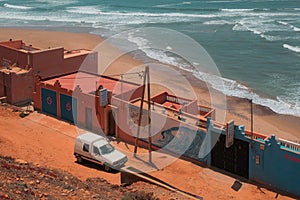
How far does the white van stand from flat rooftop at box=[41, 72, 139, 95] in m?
5.20

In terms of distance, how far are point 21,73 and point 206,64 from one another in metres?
21.9

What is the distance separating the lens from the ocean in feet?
131

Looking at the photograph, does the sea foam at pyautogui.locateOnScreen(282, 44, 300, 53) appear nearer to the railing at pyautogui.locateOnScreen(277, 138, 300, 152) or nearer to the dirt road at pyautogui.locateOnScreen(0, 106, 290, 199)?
the dirt road at pyautogui.locateOnScreen(0, 106, 290, 199)

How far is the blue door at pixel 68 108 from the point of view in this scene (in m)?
27.6

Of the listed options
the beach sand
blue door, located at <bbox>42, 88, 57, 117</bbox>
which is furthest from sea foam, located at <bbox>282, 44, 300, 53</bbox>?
blue door, located at <bbox>42, 88, 57, 117</bbox>

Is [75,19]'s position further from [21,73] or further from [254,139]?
[254,139]

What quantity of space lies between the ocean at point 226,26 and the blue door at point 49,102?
14363mm

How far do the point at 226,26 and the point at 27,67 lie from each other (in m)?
45.9

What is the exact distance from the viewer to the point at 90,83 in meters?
29.6

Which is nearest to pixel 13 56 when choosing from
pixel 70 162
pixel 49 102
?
pixel 49 102

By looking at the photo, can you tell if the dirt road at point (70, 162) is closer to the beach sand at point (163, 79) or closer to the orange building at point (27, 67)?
the orange building at point (27, 67)

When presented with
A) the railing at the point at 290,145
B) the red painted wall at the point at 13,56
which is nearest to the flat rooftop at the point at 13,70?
the red painted wall at the point at 13,56

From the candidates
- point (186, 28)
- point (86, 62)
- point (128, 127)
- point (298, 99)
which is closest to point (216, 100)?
point (298, 99)

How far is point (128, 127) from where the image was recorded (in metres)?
25.2
